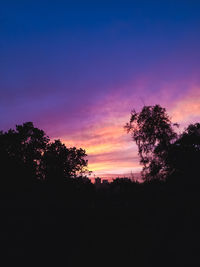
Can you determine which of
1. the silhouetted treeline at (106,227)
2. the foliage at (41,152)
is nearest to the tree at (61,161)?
the foliage at (41,152)

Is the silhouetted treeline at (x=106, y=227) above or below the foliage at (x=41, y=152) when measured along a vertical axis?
below

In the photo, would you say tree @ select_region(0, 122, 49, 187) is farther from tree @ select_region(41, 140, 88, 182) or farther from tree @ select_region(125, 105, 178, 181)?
tree @ select_region(125, 105, 178, 181)

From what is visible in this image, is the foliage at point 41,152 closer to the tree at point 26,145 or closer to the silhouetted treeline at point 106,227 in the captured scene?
the tree at point 26,145

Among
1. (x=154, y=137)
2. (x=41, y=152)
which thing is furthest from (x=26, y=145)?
(x=154, y=137)

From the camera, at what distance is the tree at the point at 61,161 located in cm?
2919

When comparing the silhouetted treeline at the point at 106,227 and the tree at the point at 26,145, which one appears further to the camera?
the tree at the point at 26,145

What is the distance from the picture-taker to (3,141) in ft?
85.0

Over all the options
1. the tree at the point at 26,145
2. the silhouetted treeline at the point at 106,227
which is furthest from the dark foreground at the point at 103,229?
the tree at the point at 26,145

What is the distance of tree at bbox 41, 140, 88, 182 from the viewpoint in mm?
29194

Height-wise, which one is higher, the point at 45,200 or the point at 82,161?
the point at 82,161

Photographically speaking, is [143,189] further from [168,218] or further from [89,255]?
[89,255]

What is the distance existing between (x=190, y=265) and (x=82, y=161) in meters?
27.3

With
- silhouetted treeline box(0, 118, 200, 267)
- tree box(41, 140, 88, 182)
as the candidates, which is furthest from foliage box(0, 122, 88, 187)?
silhouetted treeline box(0, 118, 200, 267)

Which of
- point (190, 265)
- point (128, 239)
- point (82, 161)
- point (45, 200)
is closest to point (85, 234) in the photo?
point (128, 239)
